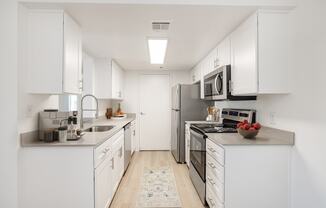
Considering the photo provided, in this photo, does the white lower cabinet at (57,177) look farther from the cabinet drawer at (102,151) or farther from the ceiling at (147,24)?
the ceiling at (147,24)

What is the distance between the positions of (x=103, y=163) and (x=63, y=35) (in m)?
1.36

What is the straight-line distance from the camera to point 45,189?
1.99 m

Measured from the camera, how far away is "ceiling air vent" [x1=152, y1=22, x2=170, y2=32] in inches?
93.4

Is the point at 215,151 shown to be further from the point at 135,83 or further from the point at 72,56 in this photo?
the point at 135,83

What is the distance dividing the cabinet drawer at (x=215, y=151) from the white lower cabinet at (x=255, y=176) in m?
0.03

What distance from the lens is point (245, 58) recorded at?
7.53ft

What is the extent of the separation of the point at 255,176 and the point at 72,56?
2.16 meters

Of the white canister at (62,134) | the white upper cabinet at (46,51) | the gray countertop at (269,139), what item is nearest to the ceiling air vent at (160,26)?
the white upper cabinet at (46,51)

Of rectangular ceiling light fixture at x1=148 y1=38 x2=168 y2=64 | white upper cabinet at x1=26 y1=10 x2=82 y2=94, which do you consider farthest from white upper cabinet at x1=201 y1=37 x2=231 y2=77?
white upper cabinet at x1=26 y1=10 x2=82 y2=94

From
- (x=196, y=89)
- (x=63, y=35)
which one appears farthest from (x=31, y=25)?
(x=196, y=89)

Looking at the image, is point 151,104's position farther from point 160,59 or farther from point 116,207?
point 116,207

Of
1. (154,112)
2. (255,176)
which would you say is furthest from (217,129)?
(154,112)

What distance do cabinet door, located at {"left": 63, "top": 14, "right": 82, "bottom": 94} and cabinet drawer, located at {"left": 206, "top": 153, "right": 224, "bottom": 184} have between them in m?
1.66

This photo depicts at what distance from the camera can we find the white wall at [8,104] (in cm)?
193
